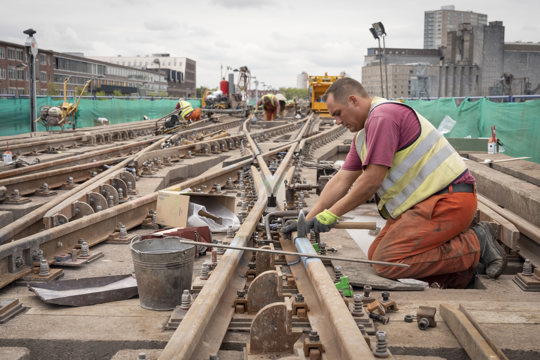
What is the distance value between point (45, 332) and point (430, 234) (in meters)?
2.84

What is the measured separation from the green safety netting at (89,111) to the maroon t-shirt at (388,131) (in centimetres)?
1781

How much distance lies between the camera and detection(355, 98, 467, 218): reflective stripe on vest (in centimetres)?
450

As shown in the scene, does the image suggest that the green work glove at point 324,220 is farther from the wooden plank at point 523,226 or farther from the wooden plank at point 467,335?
the wooden plank at point 523,226

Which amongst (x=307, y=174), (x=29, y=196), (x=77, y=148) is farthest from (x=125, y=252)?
(x=77, y=148)

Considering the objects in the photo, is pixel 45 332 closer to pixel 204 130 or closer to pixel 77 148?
pixel 77 148

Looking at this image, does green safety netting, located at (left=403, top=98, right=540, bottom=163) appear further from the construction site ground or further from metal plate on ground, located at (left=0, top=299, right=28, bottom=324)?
A: metal plate on ground, located at (left=0, top=299, right=28, bottom=324)

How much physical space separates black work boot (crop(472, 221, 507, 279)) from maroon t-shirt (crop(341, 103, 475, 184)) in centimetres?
104

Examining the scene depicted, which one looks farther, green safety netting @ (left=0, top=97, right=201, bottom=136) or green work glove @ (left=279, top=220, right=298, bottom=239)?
green safety netting @ (left=0, top=97, right=201, bottom=136)

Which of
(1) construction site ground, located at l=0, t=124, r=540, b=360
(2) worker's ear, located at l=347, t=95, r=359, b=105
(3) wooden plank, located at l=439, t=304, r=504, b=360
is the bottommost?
(1) construction site ground, located at l=0, t=124, r=540, b=360

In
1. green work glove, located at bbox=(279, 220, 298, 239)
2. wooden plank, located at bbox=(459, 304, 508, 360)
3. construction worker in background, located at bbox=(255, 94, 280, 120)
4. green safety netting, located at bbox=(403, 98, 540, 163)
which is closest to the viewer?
wooden plank, located at bbox=(459, 304, 508, 360)

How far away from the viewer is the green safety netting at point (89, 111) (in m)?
19.9

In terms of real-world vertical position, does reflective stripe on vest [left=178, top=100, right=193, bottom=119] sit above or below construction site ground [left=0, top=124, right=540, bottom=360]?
above

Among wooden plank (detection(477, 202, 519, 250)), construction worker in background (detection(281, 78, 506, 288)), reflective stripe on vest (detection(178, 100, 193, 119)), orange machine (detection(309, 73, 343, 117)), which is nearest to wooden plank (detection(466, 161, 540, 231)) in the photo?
wooden plank (detection(477, 202, 519, 250))

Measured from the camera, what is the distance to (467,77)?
55.9 metres
